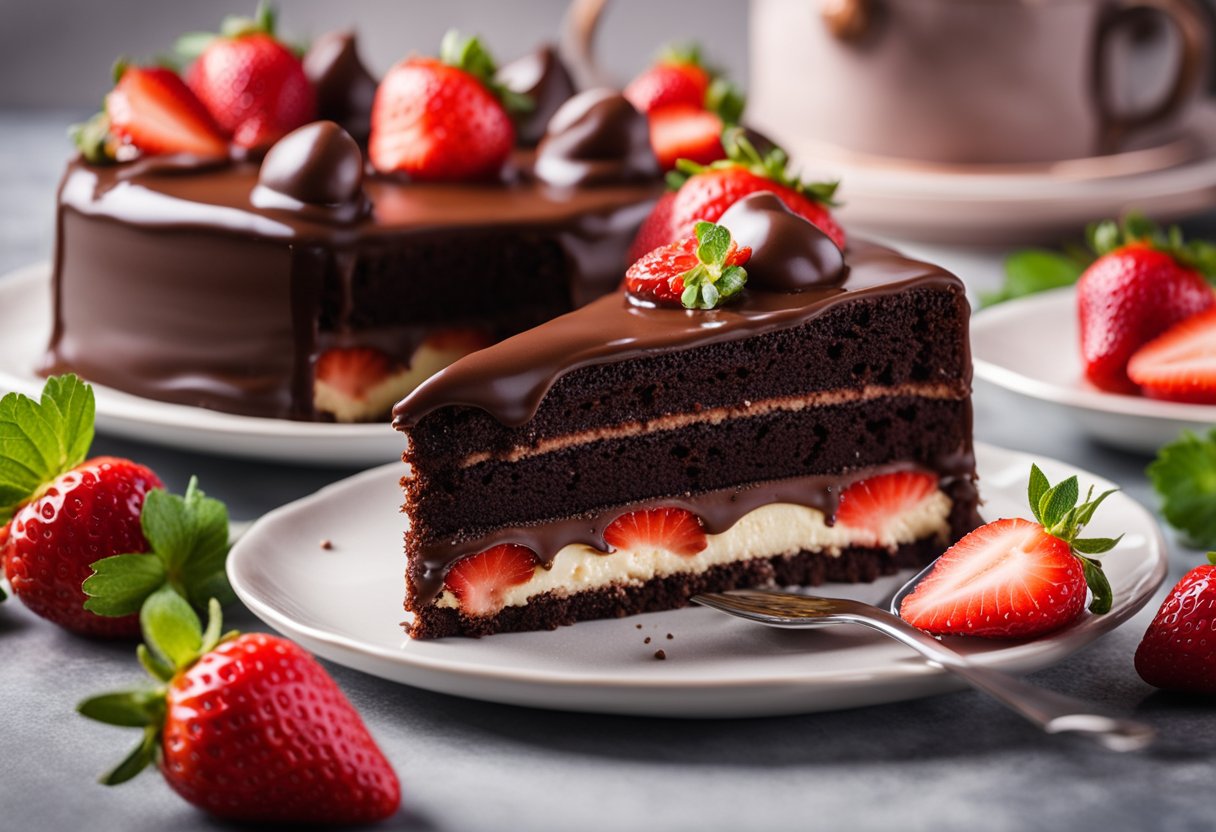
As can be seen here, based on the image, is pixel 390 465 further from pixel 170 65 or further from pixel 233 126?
pixel 170 65

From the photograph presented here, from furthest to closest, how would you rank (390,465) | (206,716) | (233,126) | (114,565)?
(233,126), (390,465), (114,565), (206,716)

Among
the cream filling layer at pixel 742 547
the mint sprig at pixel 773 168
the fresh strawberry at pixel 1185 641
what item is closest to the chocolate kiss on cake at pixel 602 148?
the mint sprig at pixel 773 168

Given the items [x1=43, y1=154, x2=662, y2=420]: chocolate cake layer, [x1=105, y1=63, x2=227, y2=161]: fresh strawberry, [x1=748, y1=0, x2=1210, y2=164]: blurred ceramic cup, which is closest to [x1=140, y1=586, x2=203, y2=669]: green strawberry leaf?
[x1=43, y1=154, x2=662, y2=420]: chocolate cake layer

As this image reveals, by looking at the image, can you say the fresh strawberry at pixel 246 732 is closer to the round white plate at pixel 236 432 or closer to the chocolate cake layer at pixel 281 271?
the round white plate at pixel 236 432

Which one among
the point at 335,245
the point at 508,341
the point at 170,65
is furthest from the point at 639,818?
the point at 170,65

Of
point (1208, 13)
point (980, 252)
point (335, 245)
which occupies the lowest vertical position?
point (980, 252)

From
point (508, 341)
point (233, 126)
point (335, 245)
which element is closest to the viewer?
point (508, 341)

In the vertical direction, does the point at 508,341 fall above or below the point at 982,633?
above

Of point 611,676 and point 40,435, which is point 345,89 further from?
point 611,676
